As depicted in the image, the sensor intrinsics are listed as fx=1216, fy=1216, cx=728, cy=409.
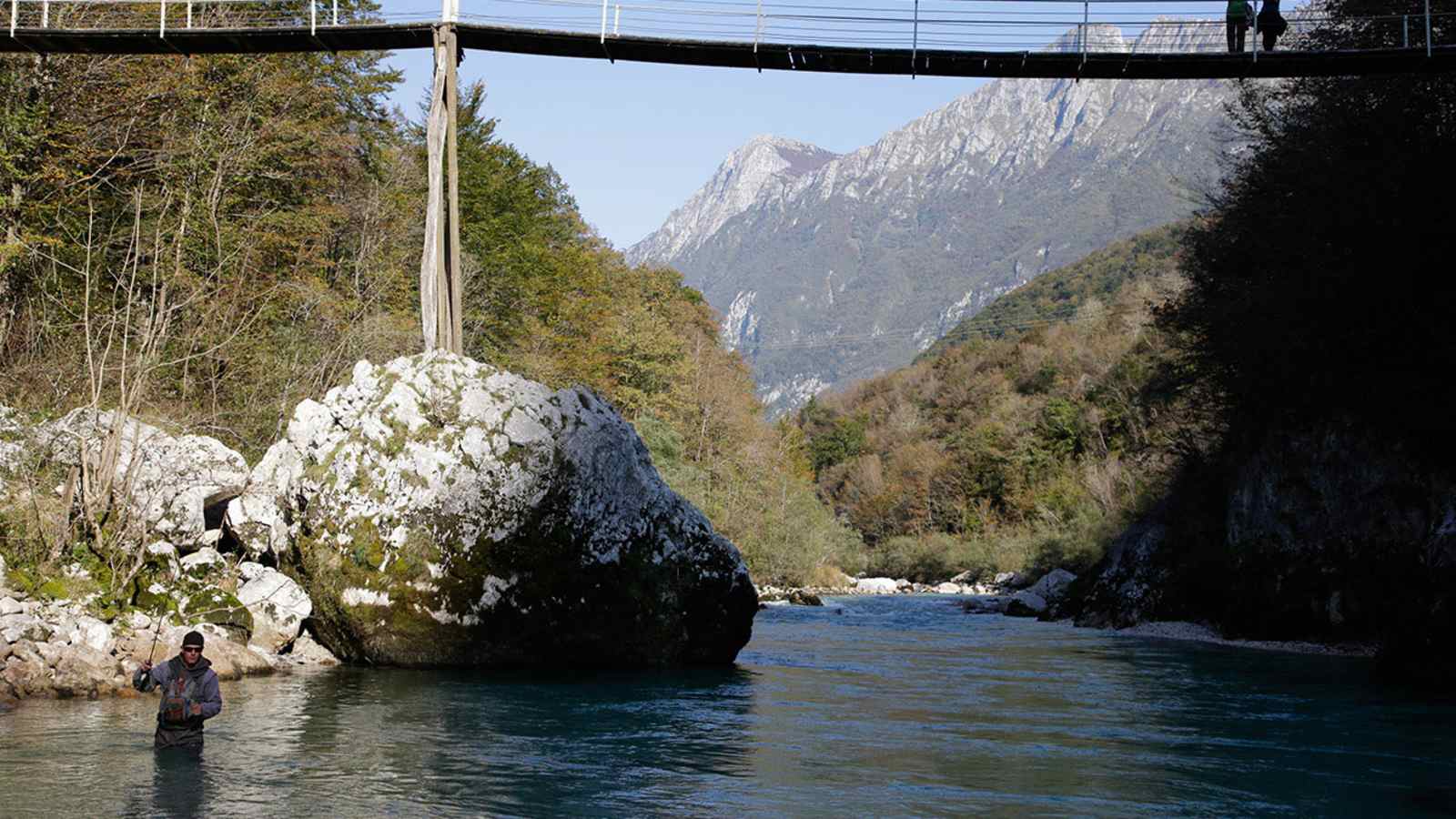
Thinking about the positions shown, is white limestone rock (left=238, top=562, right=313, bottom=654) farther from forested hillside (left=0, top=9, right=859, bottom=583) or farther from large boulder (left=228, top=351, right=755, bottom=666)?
forested hillside (left=0, top=9, right=859, bottom=583)

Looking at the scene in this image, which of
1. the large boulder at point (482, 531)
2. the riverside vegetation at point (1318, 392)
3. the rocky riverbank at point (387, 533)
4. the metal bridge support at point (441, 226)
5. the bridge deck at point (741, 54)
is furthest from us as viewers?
the riverside vegetation at point (1318, 392)

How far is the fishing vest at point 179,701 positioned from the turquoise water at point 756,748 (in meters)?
0.33

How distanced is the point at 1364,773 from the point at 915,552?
5549 cm

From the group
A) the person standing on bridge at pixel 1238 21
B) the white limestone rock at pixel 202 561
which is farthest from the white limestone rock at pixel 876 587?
the white limestone rock at pixel 202 561

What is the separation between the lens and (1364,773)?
33.3ft

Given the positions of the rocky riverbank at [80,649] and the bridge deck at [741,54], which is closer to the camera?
the rocky riverbank at [80,649]

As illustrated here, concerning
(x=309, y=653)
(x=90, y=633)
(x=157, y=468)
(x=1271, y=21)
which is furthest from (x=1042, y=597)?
(x=90, y=633)

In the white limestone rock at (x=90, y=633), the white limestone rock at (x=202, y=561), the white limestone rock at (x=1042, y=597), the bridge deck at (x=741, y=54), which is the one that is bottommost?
the white limestone rock at (x=1042, y=597)

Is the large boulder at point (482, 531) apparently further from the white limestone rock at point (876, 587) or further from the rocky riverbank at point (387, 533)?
the white limestone rock at point (876, 587)

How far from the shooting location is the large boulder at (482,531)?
1620 cm

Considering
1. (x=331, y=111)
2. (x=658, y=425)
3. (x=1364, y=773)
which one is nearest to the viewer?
(x=1364, y=773)

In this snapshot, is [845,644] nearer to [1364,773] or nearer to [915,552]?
[1364,773]

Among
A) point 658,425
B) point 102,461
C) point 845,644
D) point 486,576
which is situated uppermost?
point 658,425

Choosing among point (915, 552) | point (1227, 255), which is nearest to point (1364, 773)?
point (1227, 255)
